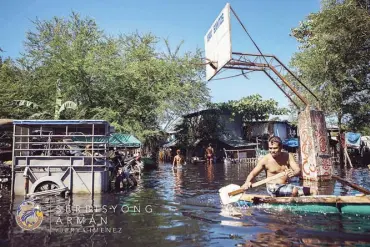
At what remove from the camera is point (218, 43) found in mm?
14898

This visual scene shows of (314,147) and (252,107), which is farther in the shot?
(252,107)

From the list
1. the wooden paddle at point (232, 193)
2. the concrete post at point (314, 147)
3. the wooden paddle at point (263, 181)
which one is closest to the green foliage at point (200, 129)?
the concrete post at point (314, 147)

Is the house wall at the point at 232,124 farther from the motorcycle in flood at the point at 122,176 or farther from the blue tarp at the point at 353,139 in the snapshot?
the motorcycle in flood at the point at 122,176

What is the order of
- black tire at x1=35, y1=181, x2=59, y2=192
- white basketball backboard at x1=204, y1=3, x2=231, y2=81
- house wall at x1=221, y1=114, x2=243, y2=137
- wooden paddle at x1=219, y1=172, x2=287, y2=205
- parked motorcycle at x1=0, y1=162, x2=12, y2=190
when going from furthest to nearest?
1. house wall at x1=221, y1=114, x2=243, y2=137
2. white basketball backboard at x1=204, y1=3, x2=231, y2=81
3. parked motorcycle at x1=0, y1=162, x2=12, y2=190
4. black tire at x1=35, y1=181, x2=59, y2=192
5. wooden paddle at x1=219, y1=172, x2=287, y2=205

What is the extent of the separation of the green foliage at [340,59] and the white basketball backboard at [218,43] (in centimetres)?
617

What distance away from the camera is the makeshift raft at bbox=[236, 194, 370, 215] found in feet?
21.8

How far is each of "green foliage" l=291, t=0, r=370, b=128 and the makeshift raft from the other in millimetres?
12427

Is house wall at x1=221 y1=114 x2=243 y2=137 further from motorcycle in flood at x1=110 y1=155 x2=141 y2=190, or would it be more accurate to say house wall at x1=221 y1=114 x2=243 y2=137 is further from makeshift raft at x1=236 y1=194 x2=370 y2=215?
makeshift raft at x1=236 y1=194 x2=370 y2=215

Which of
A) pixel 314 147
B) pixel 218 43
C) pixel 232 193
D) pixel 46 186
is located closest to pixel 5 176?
pixel 46 186

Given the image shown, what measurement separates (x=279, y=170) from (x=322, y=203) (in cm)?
134

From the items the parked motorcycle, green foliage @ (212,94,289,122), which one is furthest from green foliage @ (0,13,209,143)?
green foliage @ (212,94,289,122)

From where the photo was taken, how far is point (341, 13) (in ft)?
54.2

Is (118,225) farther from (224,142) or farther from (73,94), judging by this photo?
(224,142)

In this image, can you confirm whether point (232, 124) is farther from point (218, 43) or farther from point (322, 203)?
point (322, 203)
